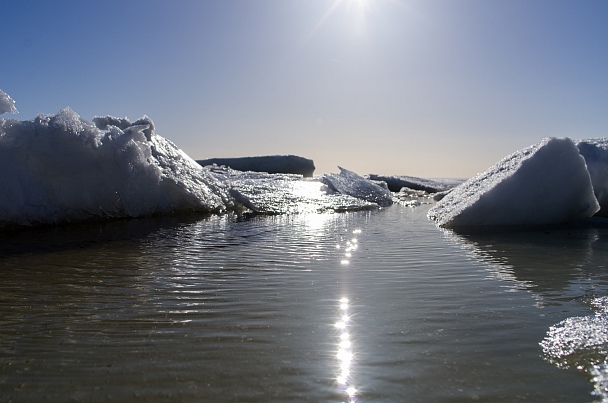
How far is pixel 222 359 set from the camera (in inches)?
60.4

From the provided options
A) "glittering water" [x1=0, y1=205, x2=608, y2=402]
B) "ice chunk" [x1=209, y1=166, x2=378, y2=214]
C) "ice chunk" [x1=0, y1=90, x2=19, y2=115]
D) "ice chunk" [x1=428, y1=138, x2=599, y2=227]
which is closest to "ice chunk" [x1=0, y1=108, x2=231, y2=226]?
"ice chunk" [x1=0, y1=90, x2=19, y2=115]

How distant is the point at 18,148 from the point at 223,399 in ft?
16.3

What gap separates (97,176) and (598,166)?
6.75m

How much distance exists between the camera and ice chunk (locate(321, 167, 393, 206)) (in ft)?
35.9

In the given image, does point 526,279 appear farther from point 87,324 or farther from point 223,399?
point 87,324

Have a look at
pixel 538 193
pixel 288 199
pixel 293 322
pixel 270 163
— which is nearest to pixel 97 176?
pixel 288 199

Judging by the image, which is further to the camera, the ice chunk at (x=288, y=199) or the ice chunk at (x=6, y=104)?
the ice chunk at (x=288, y=199)

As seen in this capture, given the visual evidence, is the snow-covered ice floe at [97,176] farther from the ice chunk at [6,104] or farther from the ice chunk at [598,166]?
the ice chunk at [598,166]

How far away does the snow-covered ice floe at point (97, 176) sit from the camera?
16.7 ft

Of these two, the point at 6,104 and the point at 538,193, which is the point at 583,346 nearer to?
the point at 538,193

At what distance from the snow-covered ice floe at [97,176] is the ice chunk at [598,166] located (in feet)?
13.6

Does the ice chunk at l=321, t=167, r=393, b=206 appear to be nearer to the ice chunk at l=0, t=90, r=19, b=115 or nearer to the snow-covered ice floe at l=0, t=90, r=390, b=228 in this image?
the snow-covered ice floe at l=0, t=90, r=390, b=228

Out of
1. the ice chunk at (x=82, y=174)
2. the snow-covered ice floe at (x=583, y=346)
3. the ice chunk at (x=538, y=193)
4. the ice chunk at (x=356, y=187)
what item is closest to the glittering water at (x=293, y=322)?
the snow-covered ice floe at (x=583, y=346)

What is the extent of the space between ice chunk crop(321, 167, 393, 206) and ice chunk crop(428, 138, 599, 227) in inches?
186
